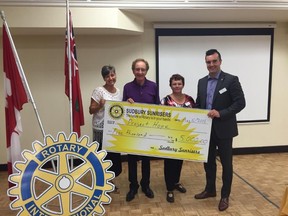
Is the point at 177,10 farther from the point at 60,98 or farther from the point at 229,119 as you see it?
the point at 60,98

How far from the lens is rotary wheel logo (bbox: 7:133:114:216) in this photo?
1817 mm

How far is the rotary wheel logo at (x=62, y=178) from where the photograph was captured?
182 cm

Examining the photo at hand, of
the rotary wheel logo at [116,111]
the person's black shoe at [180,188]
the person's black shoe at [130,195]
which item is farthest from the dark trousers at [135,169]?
the rotary wheel logo at [116,111]

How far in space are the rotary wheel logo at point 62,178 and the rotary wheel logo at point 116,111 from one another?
0.84 metres

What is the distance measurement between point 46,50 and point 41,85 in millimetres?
509

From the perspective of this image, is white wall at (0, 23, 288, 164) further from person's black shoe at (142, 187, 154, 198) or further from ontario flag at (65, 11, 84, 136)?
person's black shoe at (142, 187, 154, 198)

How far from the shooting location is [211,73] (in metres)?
2.67

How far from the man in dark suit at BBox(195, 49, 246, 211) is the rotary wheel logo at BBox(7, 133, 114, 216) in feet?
4.07

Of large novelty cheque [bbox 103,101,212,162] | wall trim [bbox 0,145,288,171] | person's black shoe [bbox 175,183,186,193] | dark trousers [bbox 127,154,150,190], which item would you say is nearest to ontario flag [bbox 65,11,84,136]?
large novelty cheque [bbox 103,101,212,162]

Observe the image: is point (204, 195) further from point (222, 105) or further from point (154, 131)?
point (222, 105)

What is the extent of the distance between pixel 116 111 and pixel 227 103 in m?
1.09

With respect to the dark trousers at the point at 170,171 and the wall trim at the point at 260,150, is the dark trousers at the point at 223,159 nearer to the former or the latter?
the dark trousers at the point at 170,171

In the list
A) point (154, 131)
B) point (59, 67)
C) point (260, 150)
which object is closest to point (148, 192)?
point (154, 131)

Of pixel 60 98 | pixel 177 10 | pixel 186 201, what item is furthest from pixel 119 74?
pixel 186 201
